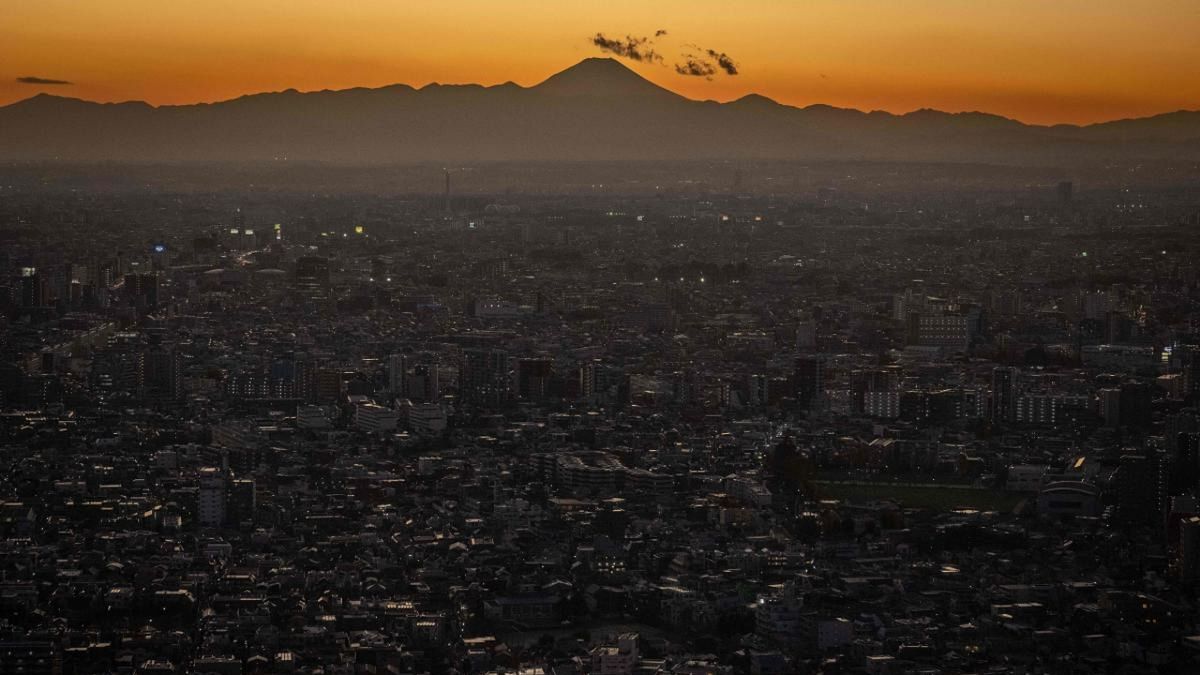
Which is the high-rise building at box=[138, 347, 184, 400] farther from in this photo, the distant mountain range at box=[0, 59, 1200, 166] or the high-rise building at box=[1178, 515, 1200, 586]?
the distant mountain range at box=[0, 59, 1200, 166]

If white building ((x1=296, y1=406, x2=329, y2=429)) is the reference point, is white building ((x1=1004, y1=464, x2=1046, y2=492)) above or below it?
above

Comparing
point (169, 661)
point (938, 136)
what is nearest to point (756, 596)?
point (169, 661)

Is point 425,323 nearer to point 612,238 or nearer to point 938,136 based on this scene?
point 612,238

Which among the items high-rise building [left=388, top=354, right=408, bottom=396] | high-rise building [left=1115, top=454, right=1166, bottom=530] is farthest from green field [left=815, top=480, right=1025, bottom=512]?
high-rise building [left=388, top=354, right=408, bottom=396]

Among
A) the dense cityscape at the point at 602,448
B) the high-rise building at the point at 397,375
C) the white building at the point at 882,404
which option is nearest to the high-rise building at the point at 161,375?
the dense cityscape at the point at 602,448

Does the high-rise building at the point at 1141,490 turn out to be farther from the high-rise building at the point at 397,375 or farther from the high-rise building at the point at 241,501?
the high-rise building at the point at 397,375

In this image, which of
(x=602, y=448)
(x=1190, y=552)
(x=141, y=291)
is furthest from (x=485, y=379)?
(x=1190, y=552)

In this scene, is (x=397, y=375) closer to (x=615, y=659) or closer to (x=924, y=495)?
(x=924, y=495)
